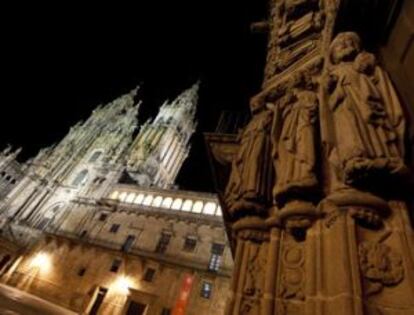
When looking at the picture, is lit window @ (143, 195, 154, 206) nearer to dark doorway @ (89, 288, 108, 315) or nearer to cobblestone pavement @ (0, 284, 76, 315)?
dark doorway @ (89, 288, 108, 315)

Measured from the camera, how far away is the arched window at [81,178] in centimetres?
3591

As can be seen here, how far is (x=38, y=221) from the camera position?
33.7m

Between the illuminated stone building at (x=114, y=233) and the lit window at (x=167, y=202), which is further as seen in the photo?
the lit window at (x=167, y=202)

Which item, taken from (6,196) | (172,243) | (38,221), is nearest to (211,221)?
(172,243)

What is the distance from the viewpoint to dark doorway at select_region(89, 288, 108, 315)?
2051 centimetres

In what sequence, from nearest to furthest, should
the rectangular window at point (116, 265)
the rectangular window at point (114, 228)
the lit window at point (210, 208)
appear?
Result: 1. the rectangular window at point (116, 265)
2. the lit window at point (210, 208)
3. the rectangular window at point (114, 228)

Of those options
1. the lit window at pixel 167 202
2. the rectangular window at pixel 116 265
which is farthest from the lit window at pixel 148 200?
the rectangular window at pixel 116 265

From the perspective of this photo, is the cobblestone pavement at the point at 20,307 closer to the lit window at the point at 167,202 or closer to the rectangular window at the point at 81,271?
the rectangular window at the point at 81,271

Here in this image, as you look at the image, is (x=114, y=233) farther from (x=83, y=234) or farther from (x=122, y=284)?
(x=122, y=284)

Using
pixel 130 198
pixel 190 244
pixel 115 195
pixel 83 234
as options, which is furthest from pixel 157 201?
pixel 83 234

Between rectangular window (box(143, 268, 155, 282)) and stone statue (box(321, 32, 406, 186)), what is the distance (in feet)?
69.7

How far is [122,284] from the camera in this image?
68.7 ft

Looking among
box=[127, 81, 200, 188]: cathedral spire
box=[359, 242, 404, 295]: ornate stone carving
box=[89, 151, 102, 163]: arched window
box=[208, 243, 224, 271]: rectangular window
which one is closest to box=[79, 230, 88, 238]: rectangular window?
box=[127, 81, 200, 188]: cathedral spire

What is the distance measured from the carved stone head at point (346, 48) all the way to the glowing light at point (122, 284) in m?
22.1
